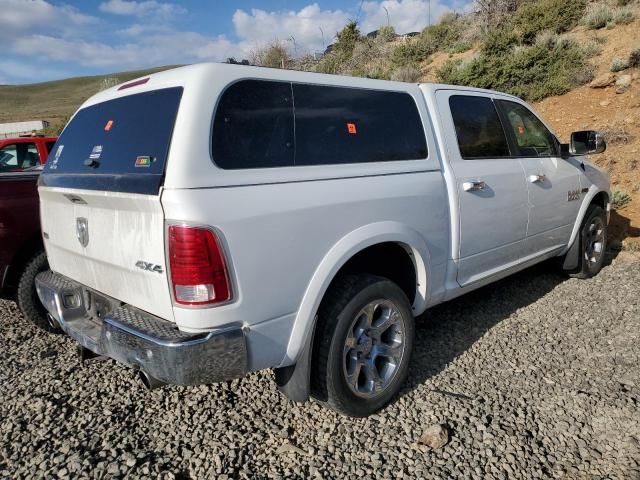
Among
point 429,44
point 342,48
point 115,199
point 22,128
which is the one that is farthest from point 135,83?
point 22,128

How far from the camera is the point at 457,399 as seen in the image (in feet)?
9.64

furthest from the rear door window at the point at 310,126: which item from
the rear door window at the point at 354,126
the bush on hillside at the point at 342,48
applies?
the bush on hillside at the point at 342,48

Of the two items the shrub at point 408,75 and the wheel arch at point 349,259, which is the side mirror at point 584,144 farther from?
the shrub at point 408,75

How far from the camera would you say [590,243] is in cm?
497

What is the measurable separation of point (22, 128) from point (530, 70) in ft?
100

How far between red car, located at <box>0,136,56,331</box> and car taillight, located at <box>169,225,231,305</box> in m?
2.20

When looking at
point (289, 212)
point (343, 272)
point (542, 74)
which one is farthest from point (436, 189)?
point (542, 74)

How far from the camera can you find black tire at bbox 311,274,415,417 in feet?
8.30

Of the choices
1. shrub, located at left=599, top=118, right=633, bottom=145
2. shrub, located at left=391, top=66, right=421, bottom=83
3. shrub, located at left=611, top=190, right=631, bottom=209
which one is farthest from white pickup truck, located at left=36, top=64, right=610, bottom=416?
shrub, located at left=391, top=66, right=421, bottom=83

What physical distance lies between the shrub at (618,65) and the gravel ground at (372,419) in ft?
30.0

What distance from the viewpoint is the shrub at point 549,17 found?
13375 millimetres

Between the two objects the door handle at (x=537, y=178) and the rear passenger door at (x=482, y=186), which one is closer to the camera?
the rear passenger door at (x=482, y=186)

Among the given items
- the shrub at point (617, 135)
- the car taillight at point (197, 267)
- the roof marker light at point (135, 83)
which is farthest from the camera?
the shrub at point (617, 135)

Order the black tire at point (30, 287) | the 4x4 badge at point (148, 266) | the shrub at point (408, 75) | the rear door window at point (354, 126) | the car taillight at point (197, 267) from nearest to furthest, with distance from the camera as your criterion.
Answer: the car taillight at point (197, 267), the 4x4 badge at point (148, 266), the rear door window at point (354, 126), the black tire at point (30, 287), the shrub at point (408, 75)
